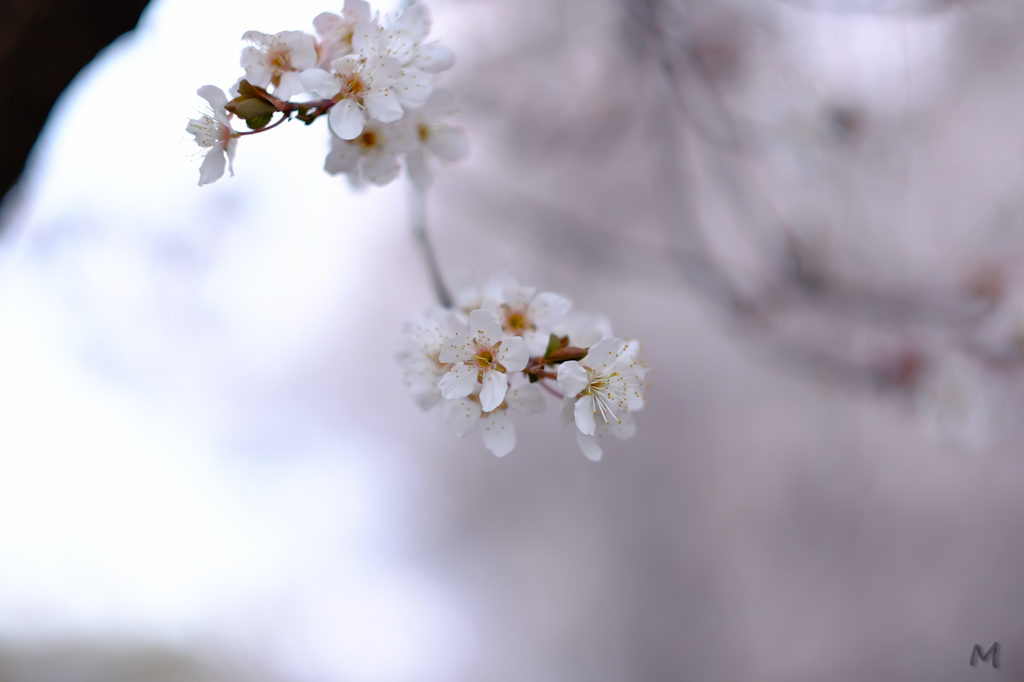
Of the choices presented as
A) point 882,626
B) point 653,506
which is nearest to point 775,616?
point 882,626

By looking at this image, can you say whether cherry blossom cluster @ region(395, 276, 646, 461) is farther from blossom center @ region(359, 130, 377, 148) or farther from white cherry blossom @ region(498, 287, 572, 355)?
blossom center @ region(359, 130, 377, 148)

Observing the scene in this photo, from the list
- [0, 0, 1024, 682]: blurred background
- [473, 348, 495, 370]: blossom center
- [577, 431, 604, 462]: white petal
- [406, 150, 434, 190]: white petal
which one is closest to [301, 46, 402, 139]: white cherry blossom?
[406, 150, 434, 190]: white petal

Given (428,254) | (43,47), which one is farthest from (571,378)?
(43,47)

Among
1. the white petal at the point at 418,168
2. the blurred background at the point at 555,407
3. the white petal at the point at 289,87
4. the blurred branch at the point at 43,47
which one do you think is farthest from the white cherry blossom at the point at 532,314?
the blurred background at the point at 555,407

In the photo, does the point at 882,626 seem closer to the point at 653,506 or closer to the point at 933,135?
the point at 653,506

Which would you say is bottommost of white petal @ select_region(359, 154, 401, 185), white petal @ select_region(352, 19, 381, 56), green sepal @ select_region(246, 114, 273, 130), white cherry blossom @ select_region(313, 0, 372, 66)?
green sepal @ select_region(246, 114, 273, 130)
